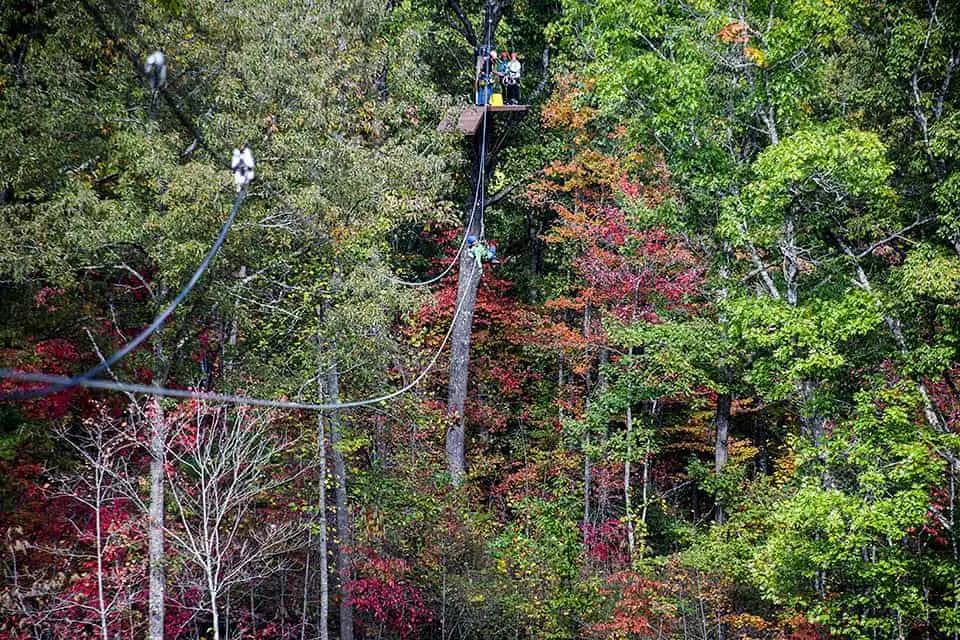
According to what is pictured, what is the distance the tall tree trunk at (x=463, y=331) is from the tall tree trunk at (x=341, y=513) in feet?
10.9

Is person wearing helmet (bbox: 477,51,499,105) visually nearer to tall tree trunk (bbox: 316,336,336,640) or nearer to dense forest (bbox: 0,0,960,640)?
dense forest (bbox: 0,0,960,640)

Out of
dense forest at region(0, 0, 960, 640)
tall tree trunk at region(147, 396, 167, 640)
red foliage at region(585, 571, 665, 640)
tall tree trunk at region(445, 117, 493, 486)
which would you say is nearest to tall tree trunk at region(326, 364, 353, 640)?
dense forest at region(0, 0, 960, 640)

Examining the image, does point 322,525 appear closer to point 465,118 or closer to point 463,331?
point 463,331

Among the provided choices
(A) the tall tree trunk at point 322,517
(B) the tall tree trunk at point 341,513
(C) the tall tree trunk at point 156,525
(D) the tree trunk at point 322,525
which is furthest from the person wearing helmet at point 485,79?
(C) the tall tree trunk at point 156,525

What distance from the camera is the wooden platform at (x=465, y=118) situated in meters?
13.4

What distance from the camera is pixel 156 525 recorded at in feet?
30.8

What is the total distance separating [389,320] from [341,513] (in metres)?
2.87

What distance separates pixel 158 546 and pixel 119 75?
19.2 ft

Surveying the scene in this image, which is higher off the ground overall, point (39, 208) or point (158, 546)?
point (39, 208)

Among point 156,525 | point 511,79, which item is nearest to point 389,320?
point 156,525

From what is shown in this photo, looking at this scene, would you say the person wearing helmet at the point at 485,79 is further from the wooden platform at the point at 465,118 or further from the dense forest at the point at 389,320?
the dense forest at the point at 389,320

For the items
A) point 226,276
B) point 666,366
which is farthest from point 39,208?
point 666,366

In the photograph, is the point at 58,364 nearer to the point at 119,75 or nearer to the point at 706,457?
the point at 119,75

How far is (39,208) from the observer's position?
8914 millimetres
